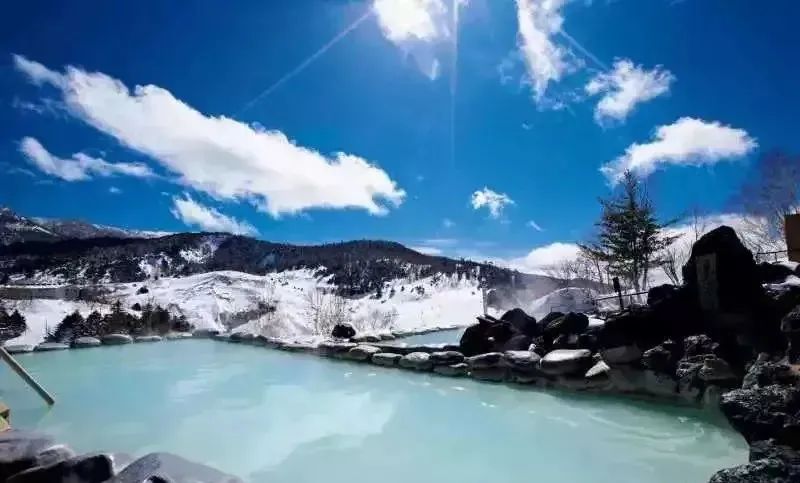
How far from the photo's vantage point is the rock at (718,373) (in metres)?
4.54

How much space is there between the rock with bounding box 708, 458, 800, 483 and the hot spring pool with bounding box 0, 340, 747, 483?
1264 mm

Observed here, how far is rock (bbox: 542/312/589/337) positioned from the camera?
22.5 ft

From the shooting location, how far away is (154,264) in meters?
58.8

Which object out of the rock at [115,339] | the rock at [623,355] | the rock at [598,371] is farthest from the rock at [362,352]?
the rock at [115,339]

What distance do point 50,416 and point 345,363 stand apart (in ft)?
15.1

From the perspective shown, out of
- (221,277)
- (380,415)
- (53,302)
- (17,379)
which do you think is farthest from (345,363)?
(221,277)

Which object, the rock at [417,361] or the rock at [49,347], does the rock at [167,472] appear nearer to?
the rock at [417,361]

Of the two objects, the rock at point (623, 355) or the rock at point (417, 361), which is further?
the rock at point (417, 361)

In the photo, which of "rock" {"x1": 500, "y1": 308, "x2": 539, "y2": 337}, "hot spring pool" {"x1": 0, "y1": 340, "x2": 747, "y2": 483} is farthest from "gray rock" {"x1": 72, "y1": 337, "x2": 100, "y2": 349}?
"rock" {"x1": 500, "y1": 308, "x2": 539, "y2": 337}

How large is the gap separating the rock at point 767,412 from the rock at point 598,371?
8.83ft

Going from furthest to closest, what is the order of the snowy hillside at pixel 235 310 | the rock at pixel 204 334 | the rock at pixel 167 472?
the snowy hillside at pixel 235 310 → the rock at pixel 204 334 → the rock at pixel 167 472

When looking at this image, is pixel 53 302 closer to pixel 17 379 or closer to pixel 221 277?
pixel 17 379

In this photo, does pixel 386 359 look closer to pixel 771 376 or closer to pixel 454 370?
pixel 454 370

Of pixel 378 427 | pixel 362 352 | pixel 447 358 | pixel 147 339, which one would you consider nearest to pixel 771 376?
pixel 378 427
